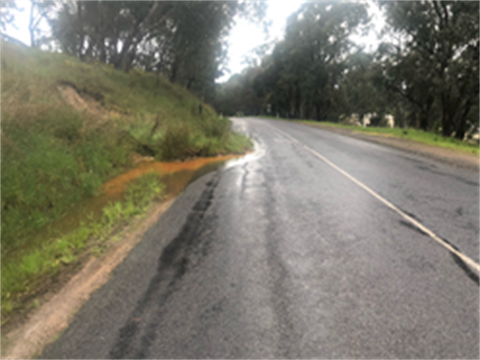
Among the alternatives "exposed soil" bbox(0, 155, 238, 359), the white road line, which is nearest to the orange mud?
"exposed soil" bbox(0, 155, 238, 359)

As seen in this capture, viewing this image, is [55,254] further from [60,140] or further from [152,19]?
[152,19]

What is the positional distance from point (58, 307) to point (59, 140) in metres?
6.32

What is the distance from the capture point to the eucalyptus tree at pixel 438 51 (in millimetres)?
19031

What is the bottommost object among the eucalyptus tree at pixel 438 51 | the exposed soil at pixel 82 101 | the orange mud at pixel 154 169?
the orange mud at pixel 154 169

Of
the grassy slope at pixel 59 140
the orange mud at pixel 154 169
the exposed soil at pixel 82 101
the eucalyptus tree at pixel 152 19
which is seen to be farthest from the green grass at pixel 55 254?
the eucalyptus tree at pixel 152 19

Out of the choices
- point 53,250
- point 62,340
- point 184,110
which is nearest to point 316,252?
point 62,340

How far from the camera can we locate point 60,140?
29.0ft

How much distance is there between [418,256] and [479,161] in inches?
403

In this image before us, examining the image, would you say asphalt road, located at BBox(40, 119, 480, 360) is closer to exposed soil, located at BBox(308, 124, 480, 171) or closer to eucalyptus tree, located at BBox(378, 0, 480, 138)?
exposed soil, located at BBox(308, 124, 480, 171)

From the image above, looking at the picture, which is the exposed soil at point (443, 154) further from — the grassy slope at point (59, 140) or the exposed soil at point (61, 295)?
the exposed soil at point (61, 295)

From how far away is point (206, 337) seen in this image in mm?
3064

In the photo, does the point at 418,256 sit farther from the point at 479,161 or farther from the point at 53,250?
the point at 479,161

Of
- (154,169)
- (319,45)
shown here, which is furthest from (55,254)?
(319,45)

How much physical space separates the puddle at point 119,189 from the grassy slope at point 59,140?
19 centimetres
